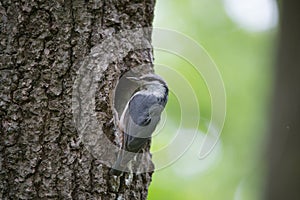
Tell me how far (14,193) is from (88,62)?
30.2 inches

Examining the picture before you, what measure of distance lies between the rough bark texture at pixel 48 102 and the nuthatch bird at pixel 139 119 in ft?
0.33

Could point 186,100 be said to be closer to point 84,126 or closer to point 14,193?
point 84,126

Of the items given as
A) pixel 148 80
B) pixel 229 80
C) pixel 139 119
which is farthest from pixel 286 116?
pixel 229 80

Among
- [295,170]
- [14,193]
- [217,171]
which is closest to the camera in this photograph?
[14,193]

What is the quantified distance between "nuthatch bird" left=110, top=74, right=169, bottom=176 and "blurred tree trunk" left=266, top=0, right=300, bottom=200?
719mm

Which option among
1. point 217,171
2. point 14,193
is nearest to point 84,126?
point 14,193

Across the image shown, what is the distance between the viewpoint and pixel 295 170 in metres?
3.12

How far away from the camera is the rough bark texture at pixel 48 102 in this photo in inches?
112

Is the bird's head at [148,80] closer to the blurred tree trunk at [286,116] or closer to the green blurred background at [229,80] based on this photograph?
the blurred tree trunk at [286,116]

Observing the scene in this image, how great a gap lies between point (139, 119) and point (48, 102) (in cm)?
48

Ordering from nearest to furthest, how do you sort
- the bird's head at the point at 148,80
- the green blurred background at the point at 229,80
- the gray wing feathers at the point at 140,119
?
the gray wing feathers at the point at 140,119
the bird's head at the point at 148,80
the green blurred background at the point at 229,80

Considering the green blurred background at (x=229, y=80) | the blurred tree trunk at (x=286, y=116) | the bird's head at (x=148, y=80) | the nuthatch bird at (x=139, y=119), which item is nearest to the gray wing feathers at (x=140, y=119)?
the nuthatch bird at (x=139, y=119)

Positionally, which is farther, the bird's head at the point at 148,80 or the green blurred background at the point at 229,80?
the green blurred background at the point at 229,80

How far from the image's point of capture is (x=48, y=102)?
2.90 meters
